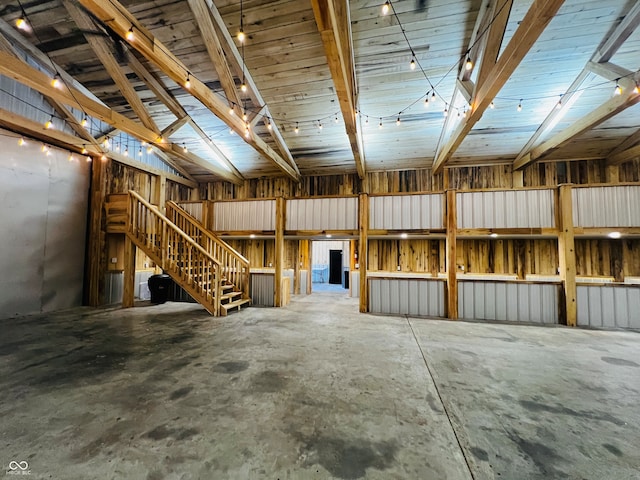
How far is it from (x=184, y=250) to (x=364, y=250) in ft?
14.3

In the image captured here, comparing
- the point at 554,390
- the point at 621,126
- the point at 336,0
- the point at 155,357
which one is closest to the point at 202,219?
the point at 155,357

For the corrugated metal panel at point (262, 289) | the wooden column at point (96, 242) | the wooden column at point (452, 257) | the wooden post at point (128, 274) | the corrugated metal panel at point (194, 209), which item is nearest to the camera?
the wooden column at point (452, 257)

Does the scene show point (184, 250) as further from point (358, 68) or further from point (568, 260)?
point (568, 260)

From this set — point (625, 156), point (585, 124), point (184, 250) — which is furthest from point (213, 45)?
point (625, 156)

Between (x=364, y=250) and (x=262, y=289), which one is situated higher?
(x=364, y=250)

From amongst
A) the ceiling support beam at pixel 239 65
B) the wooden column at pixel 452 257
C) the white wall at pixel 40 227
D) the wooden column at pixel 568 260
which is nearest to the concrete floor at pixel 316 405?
the wooden column at pixel 568 260

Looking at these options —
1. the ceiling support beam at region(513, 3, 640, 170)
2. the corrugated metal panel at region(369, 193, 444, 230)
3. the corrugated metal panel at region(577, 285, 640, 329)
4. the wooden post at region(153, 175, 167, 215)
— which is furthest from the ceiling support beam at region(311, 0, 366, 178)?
the wooden post at region(153, 175, 167, 215)

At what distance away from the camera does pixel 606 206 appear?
5.29 meters

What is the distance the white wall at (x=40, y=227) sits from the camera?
5.32m

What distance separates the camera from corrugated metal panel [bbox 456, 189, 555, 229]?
5578mm

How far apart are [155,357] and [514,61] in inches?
232

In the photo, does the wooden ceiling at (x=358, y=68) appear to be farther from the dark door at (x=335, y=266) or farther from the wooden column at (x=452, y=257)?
the dark door at (x=335, y=266)

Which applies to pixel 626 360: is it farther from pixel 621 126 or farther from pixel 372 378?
pixel 621 126

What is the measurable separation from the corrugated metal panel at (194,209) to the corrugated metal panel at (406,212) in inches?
199
